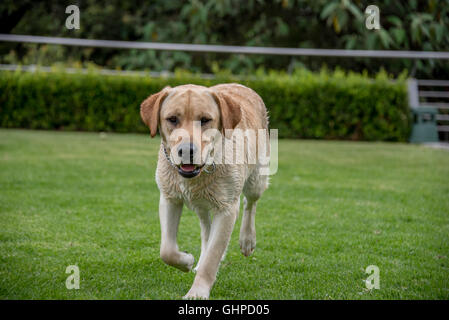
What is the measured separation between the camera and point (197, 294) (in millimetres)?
3762

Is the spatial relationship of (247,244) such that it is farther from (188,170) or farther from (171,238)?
(188,170)

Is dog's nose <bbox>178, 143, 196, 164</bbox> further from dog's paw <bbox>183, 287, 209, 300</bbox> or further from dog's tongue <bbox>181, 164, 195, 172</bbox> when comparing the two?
dog's paw <bbox>183, 287, 209, 300</bbox>

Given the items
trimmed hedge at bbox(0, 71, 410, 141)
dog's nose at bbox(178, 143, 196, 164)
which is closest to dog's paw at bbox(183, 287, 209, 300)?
dog's nose at bbox(178, 143, 196, 164)

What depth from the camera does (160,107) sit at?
405cm

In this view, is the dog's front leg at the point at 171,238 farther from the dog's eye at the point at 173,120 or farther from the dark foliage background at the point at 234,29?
the dark foliage background at the point at 234,29

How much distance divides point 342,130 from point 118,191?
25.7 ft

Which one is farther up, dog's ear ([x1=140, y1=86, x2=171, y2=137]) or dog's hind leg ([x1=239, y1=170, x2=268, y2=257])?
dog's ear ([x1=140, y1=86, x2=171, y2=137])

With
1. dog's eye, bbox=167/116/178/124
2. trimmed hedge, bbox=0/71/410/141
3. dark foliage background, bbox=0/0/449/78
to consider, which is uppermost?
dark foliage background, bbox=0/0/449/78

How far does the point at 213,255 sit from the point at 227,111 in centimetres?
107

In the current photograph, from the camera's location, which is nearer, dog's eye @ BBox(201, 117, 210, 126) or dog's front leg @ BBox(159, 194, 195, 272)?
dog's eye @ BBox(201, 117, 210, 126)

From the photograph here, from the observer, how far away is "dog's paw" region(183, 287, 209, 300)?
3.75m

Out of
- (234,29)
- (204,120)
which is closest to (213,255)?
(204,120)

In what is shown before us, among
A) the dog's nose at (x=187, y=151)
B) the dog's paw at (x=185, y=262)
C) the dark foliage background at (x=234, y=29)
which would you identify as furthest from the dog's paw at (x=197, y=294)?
the dark foliage background at (x=234, y=29)
